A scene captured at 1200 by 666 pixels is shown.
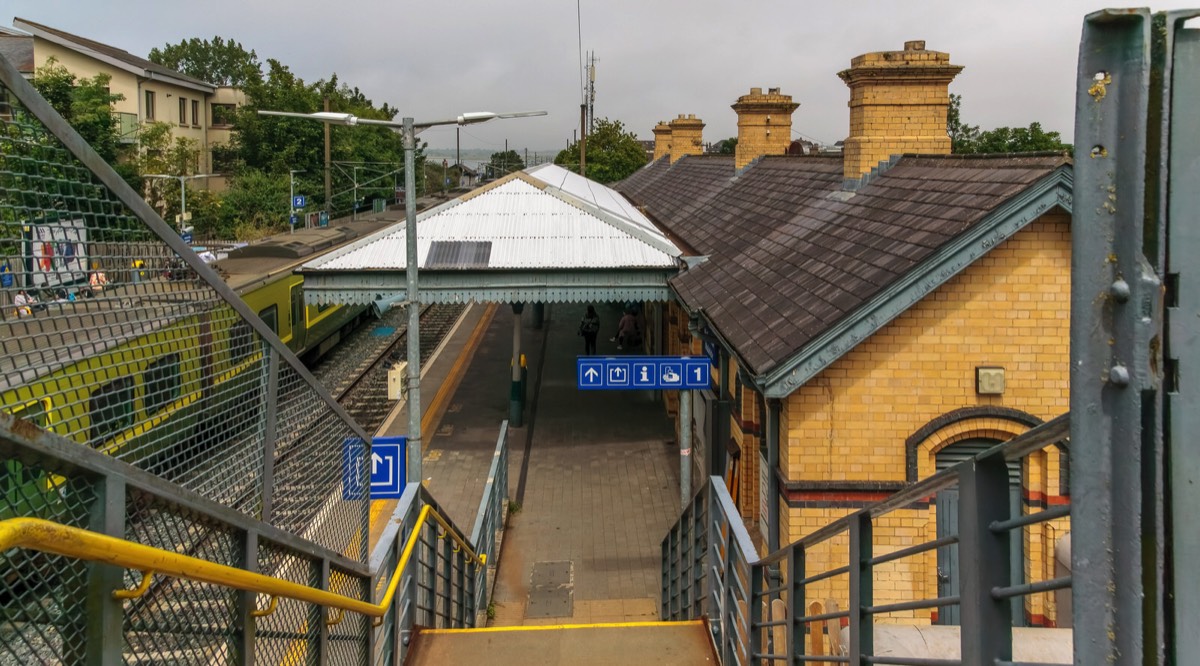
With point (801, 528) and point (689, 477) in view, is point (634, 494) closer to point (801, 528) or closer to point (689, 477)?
point (689, 477)

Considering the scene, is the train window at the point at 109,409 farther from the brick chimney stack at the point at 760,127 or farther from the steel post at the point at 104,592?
A: the brick chimney stack at the point at 760,127

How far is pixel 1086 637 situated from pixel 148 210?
233 cm

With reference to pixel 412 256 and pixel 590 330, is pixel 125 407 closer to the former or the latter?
pixel 412 256

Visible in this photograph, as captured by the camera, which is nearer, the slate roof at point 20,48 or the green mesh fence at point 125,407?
the green mesh fence at point 125,407

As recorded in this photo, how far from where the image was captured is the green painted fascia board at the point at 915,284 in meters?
8.16

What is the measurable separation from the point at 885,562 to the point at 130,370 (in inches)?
119

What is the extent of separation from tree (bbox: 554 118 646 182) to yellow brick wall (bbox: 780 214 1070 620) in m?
53.8

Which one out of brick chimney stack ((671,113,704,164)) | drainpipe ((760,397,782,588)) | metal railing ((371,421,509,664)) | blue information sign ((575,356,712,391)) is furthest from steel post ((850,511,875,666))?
brick chimney stack ((671,113,704,164))

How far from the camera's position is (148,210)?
102 inches

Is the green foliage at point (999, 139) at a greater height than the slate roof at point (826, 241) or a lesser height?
greater

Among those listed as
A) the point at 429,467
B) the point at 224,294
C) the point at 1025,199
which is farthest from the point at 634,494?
the point at 224,294

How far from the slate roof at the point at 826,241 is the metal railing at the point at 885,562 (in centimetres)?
260

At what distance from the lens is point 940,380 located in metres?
8.66

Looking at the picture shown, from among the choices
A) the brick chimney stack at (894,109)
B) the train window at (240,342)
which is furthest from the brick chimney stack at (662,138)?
the train window at (240,342)
